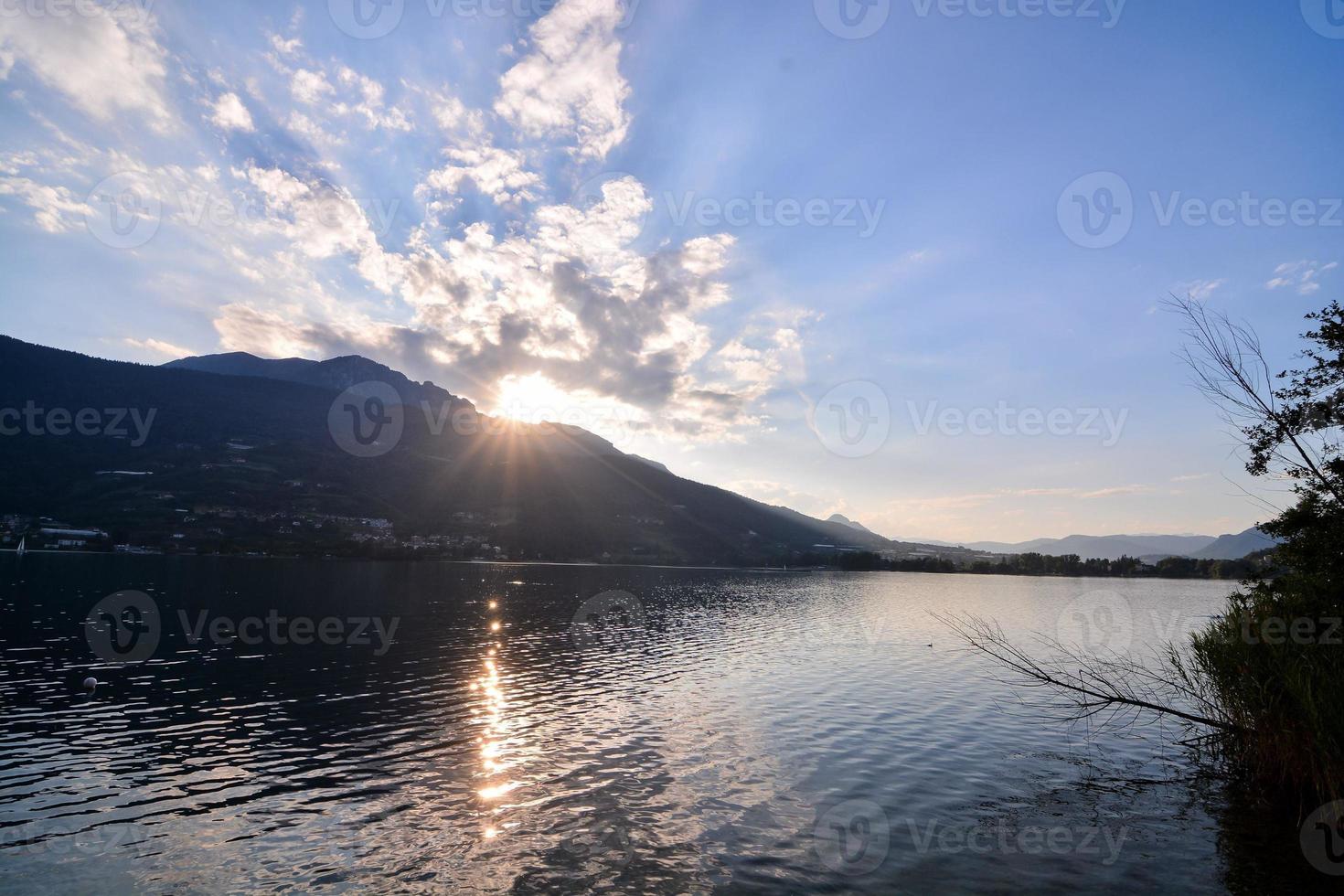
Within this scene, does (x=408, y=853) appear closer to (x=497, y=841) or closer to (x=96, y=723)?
(x=497, y=841)

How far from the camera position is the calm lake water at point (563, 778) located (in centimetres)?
1825

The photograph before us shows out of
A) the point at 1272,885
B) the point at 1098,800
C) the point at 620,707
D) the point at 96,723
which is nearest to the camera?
the point at 1272,885

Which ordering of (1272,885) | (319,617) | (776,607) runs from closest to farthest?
(1272,885) < (319,617) < (776,607)

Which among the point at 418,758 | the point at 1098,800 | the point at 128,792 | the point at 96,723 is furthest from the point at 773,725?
the point at 96,723

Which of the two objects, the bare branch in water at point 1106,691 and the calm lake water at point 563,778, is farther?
the bare branch in water at point 1106,691

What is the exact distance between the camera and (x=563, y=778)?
85.4ft

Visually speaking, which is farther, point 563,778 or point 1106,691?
point 1106,691

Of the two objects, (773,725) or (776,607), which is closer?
(773,725)

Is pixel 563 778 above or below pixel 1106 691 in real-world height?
above

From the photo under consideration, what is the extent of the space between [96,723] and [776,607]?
98.1 meters

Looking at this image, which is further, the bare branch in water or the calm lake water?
the bare branch in water

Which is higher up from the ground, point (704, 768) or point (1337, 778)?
point (1337, 778)

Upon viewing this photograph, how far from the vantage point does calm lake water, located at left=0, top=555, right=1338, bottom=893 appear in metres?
18.2

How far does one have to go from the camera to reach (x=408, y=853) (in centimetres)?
1884
